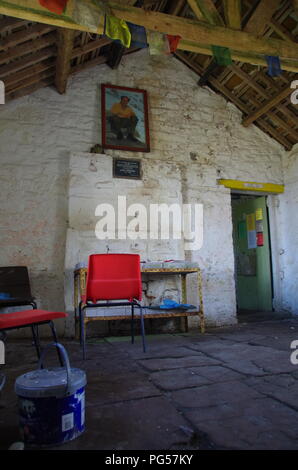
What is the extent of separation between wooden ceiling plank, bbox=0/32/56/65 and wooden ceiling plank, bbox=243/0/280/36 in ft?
7.48

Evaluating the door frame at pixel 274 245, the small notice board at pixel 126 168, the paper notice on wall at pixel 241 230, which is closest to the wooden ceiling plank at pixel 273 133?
the door frame at pixel 274 245

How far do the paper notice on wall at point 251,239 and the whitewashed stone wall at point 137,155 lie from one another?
1160 millimetres

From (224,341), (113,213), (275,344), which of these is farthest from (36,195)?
(275,344)

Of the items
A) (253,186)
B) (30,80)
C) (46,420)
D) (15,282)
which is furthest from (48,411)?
(253,186)

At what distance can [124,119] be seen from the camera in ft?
17.7

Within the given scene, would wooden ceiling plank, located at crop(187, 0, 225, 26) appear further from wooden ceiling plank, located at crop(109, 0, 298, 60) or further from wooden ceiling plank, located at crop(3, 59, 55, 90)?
wooden ceiling plank, located at crop(3, 59, 55, 90)

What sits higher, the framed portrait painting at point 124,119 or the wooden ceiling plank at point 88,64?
the wooden ceiling plank at point 88,64

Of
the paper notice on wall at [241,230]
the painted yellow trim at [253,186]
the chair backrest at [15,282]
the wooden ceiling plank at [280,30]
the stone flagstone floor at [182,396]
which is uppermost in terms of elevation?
the wooden ceiling plank at [280,30]

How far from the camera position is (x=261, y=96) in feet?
19.2

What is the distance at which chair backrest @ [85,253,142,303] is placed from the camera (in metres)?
3.19

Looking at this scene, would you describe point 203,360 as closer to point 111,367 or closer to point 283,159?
point 111,367

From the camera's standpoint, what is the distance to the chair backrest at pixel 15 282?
430 centimetres

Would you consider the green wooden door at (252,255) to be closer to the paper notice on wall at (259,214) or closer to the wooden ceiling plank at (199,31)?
the paper notice on wall at (259,214)
